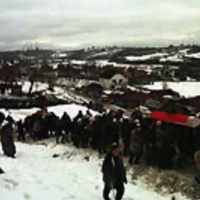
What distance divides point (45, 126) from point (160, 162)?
6024 millimetres

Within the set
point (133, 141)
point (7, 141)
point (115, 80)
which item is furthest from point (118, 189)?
point (115, 80)

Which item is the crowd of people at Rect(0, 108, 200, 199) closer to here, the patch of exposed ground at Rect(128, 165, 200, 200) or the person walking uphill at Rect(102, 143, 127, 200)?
the person walking uphill at Rect(102, 143, 127, 200)

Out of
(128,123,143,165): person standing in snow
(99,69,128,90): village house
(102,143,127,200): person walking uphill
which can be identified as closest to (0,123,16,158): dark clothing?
(128,123,143,165): person standing in snow

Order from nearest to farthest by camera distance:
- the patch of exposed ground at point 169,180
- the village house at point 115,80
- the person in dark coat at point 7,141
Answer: the patch of exposed ground at point 169,180
the person in dark coat at point 7,141
the village house at point 115,80

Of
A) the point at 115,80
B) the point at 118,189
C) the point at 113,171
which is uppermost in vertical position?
the point at 113,171

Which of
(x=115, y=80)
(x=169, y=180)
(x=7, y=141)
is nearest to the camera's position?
(x=169, y=180)

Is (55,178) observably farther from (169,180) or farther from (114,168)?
(169,180)

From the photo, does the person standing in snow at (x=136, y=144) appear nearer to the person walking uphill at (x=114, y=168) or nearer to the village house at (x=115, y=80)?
the person walking uphill at (x=114, y=168)

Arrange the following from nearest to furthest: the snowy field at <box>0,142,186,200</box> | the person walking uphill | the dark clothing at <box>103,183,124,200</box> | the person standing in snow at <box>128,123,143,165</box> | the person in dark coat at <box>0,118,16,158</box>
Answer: the person walking uphill < the dark clothing at <box>103,183,124,200</box> < the snowy field at <box>0,142,186,200</box> < the person standing in snow at <box>128,123,143,165</box> < the person in dark coat at <box>0,118,16,158</box>

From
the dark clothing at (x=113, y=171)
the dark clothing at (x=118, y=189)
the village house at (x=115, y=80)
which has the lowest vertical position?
the village house at (x=115, y=80)

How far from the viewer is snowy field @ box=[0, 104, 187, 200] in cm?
611

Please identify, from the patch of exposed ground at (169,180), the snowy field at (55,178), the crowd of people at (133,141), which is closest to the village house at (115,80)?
the crowd of people at (133,141)

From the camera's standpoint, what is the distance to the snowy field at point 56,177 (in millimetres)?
6105

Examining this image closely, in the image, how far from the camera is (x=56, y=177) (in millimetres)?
7555
